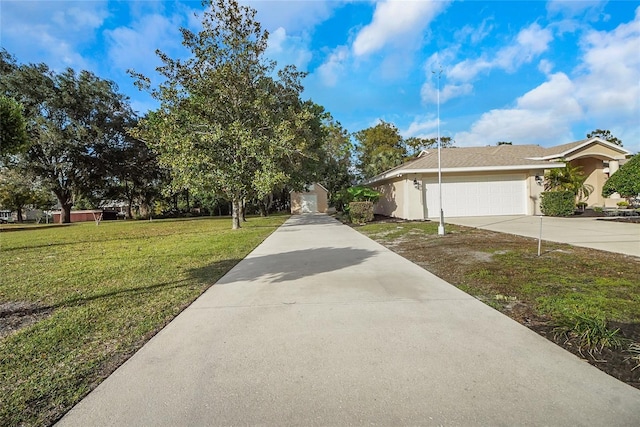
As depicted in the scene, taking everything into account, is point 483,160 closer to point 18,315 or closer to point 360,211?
point 360,211

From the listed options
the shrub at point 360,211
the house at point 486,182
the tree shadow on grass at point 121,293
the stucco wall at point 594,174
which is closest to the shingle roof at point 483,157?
the house at point 486,182

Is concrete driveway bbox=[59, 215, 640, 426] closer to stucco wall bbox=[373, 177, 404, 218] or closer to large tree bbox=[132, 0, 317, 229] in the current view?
large tree bbox=[132, 0, 317, 229]

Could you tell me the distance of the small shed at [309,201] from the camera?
39.3 meters

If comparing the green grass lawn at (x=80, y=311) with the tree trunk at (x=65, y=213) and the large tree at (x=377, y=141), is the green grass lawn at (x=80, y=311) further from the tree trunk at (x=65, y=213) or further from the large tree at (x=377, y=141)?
the large tree at (x=377, y=141)

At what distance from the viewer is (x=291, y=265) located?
7.04 m

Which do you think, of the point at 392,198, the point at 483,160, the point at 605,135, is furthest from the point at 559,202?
the point at 605,135

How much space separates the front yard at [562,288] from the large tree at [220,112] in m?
8.45

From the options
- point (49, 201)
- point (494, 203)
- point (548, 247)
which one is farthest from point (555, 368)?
point (49, 201)

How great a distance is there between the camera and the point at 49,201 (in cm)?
4150

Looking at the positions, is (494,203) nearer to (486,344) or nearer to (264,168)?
(264,168)

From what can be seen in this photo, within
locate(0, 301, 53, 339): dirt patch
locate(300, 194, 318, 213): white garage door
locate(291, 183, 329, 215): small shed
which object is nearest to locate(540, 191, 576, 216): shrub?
locate(0, 301, 53, 339): dirt patch

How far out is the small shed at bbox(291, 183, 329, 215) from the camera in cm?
3931

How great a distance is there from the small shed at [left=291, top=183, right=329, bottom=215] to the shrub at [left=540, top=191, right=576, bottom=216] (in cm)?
2493

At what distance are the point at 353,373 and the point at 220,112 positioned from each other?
47.3ft
